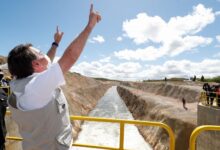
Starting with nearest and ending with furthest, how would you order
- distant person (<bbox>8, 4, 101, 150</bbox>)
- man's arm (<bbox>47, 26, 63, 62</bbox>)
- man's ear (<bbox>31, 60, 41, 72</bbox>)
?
distant person (<bbox>8, 4, 101, 150</bbox>)
man's ear (<bbox>31, 60, 41, 72</bbox>)
man's arm (<bbox>47, 26, 63, 62</bbox>)

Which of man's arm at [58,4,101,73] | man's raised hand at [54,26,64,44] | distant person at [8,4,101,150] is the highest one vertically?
man's raised hand at [54,26,64,44]

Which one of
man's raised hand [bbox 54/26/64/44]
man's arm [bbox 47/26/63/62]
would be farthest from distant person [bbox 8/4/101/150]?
man's raised hand [bbox 54/26/64/44]

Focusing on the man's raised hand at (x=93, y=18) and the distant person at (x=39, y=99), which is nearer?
the distant person at (x=39, y=99)

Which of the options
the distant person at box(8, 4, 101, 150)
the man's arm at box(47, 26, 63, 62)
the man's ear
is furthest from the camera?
the man's arm at box(47, 26, 63, 62)

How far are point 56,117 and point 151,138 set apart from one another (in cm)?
2797

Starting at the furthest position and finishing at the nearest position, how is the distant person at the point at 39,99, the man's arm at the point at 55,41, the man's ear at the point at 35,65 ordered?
the man's arm at the point at 55,41 → the man's ear at the point at 35,65 → the distant person at the point at 39,99

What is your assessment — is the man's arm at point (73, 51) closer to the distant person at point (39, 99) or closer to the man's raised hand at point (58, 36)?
the distant person at point (39, 99)

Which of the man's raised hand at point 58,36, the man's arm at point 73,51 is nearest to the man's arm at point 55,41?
the man's raised hand at point 58,36

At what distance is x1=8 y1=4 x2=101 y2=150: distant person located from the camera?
2.01m

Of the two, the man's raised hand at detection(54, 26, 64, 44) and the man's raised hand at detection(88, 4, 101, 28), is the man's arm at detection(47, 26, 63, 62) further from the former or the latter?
the man's raised hand at detection(88, 4, 101, 28)

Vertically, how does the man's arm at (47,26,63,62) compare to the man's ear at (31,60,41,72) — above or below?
above

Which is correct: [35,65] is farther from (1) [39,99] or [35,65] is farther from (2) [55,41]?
(2) [55,41]

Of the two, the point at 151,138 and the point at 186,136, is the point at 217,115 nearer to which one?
the point at 186,136

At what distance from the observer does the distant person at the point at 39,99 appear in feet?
6.59
